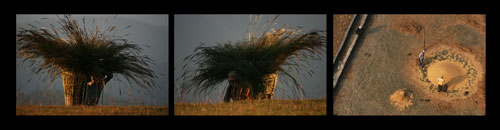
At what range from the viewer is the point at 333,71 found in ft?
8.55

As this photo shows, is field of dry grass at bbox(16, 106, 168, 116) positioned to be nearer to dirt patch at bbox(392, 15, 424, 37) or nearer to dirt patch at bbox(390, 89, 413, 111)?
dirt patch at bbox(390, 89, 413, 111)

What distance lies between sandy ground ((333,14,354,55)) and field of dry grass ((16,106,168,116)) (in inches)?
60.4

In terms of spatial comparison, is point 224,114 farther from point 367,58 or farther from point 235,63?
point 367,58

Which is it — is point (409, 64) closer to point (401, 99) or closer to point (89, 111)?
point (401, 99)

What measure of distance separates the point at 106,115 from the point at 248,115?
1.04 metres

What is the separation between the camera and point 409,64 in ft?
8.76

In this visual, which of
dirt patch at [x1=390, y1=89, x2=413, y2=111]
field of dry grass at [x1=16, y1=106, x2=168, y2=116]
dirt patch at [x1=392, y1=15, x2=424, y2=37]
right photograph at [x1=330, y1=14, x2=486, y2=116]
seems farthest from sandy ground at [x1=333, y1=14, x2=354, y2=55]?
field of dry grass at [x1=16, y1=106, x2=168, y2=116]

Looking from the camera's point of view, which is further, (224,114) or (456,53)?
(456,53)

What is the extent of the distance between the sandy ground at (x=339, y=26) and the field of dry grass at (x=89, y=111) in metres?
1.53

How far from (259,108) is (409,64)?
4.57 ft

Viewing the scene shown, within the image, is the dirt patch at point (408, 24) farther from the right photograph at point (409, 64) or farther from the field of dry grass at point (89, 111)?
the field of dry grass at point (89, 111)

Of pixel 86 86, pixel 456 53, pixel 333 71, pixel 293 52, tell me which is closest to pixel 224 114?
pixel 293 52

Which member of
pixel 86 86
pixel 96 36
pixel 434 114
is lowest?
pixel 434 114

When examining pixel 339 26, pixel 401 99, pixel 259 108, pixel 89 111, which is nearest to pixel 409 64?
pixel 401 99
